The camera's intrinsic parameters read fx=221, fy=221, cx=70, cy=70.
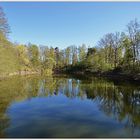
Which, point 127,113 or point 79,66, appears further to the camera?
point 79,66

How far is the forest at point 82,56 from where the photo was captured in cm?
4284

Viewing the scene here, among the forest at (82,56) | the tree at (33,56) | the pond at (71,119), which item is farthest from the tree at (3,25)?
the tree at (33,56)

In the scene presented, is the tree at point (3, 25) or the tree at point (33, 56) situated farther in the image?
the tree at point (33, 56)

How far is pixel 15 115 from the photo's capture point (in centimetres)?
1569

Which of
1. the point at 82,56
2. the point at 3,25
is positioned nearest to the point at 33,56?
the point at 82,56

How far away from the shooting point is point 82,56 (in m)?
91.8

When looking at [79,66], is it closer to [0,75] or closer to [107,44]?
[107,44]

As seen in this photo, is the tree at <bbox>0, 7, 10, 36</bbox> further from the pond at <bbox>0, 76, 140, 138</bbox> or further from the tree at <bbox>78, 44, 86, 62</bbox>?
the tree at <bbox>78, 44, 86, 62</bbox>

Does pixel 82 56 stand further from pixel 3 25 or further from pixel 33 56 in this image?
pixel 3 25

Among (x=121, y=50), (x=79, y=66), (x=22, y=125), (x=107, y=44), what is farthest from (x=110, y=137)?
(x=79, y=66)

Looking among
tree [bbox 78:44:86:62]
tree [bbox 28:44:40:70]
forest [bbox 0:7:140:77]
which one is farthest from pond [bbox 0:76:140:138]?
tree [bbox 78:44:86:62]

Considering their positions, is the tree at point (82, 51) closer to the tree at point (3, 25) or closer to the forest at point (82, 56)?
the forest at point (82, 56)

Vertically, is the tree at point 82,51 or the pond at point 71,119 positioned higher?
the tree at point 82,51

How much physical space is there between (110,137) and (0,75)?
3438 centimetres
